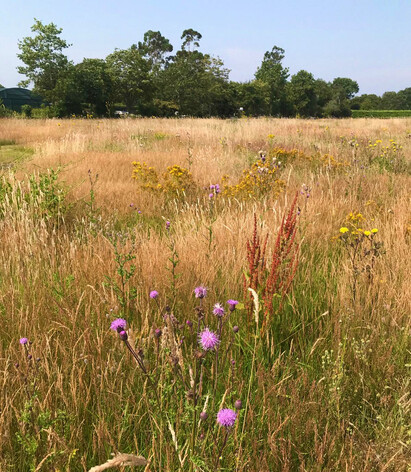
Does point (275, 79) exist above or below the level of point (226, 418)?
above

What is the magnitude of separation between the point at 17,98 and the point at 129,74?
39.8ft

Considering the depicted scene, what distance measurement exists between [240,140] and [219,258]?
800 centimetres

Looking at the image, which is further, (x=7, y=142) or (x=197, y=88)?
(x=197, y=88)

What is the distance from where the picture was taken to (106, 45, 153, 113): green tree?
35062 millimetres

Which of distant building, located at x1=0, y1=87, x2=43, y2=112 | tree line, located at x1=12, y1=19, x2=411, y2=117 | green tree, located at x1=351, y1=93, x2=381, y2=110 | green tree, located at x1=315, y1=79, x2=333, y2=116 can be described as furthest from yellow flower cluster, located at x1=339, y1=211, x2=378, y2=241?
green tree, located at x1=351, y1=93, x2=381, y2=110

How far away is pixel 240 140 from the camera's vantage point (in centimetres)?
959

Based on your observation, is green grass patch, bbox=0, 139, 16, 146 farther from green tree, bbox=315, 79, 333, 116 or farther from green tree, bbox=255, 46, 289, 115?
green tree, bbox=315, 79, 333, 116

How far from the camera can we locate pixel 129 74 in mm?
35094

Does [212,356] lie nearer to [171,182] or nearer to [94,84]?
[171,182]

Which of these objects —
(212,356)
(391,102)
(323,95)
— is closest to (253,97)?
(323,95)

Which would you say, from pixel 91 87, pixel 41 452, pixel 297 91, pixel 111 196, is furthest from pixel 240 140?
pixel 297 91

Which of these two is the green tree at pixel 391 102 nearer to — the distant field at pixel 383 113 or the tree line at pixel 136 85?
the distant field at pixel 383 113

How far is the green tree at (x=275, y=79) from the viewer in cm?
5138

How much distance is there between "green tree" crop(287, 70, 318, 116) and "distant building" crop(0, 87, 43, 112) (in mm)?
36574
